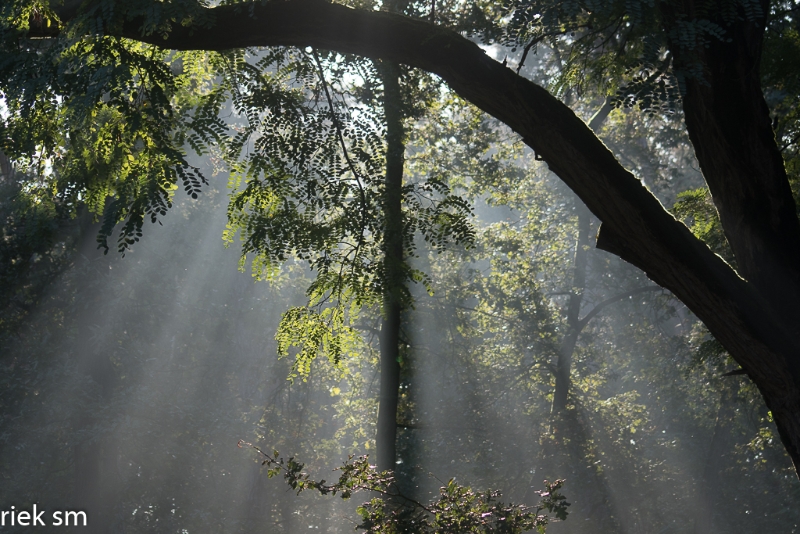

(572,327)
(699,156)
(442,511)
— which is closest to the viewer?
(699,156)

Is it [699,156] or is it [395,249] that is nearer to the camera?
[699,156]

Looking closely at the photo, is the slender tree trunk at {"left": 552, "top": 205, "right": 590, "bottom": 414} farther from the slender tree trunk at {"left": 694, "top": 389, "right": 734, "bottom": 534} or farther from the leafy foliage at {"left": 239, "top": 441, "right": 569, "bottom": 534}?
the leafy foliage at {"left": 239, "top": 441, "right": 569, "bottom": 534}

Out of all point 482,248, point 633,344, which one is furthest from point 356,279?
point 633,344

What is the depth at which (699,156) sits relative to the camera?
13.3ft

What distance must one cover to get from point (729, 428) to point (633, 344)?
6.65 metres

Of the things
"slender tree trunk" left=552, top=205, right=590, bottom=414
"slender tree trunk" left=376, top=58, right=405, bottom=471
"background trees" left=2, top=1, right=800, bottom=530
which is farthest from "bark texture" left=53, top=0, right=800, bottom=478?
"slender tree trunk" left=552, top=205, right=590, bottom=414

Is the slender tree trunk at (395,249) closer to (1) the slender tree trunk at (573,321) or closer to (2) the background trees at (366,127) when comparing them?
(2) the background trees at (366,127)

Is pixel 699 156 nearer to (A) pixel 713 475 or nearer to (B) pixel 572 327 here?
(B) pixel 572 327

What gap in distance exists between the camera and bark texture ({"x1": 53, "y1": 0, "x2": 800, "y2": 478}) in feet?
11.8

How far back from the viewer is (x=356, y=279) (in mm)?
5621

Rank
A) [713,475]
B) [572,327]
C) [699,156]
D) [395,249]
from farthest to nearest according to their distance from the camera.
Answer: [713,475]
[572,327]
[395,249]
[699,156]

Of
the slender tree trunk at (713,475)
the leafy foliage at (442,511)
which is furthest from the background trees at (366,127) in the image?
the slender tree trunk at (713,475)

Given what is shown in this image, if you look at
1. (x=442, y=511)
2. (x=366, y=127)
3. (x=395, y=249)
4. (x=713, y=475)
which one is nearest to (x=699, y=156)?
(x=395, y=249)

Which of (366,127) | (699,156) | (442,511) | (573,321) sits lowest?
(442,511)
